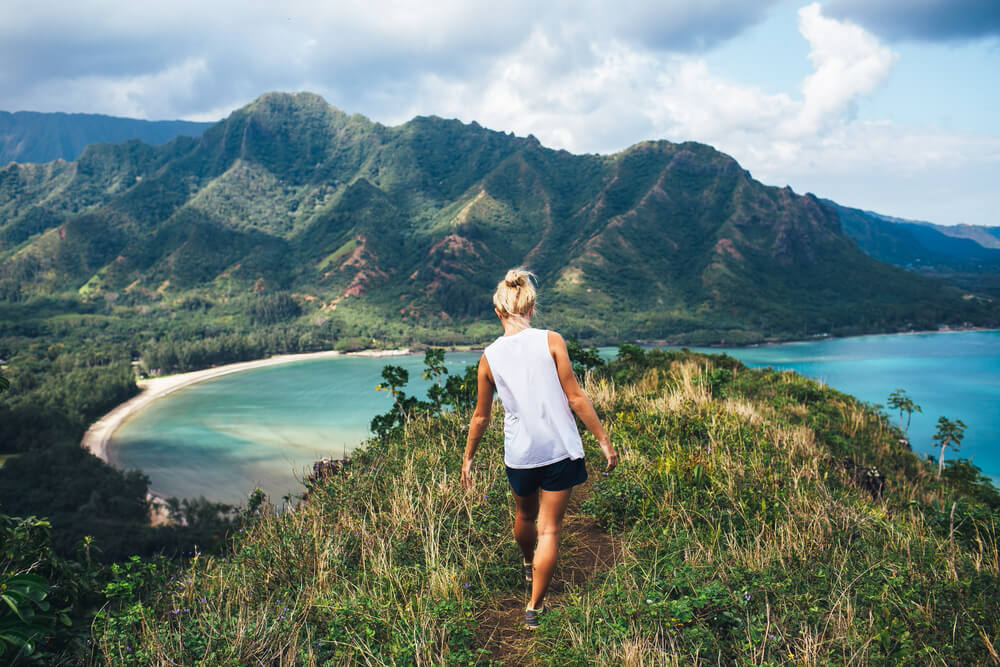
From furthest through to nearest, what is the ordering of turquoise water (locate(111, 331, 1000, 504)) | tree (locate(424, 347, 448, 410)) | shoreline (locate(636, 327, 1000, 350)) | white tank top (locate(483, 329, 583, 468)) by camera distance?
shoreline (locate(636, 327, 1000, 350))
turquoise water (locate(111, 331, 1000, 504))
tree (locate(424, 347, 448, 410))
white tank top (locate(483, 329, 583, 468))

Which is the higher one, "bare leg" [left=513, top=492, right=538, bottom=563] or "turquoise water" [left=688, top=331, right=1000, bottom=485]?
"bare leg" [left=513, top=492, right=538, bottom=563]

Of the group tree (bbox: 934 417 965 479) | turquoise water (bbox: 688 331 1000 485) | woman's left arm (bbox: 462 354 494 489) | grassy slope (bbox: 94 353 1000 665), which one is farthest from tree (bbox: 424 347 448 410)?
turquoise water (bbox: 688 331 1000 485)

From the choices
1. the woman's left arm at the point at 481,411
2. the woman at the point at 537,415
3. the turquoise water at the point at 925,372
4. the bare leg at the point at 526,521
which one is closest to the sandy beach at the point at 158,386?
the woman's left arm at the point at 481,411

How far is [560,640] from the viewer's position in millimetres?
2393

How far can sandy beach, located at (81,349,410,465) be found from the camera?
50938 mm

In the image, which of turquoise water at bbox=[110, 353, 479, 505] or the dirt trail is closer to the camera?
the dirt trail

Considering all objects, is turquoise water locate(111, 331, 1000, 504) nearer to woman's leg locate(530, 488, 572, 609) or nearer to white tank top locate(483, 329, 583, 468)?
woman's leg locate(530, 488, 572, 609)

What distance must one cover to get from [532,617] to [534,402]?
44.6 inches

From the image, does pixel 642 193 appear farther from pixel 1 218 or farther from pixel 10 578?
pixel 1 218

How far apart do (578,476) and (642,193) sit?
15051 centimetres

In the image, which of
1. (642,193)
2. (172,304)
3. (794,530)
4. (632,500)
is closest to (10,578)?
(632,500)

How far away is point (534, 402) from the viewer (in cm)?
246

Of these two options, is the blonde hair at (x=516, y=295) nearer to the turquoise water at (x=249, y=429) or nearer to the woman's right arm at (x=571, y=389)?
the woman's right arm at (x=571, y=389)

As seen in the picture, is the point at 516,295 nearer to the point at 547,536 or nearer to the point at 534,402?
the point at 534,402
